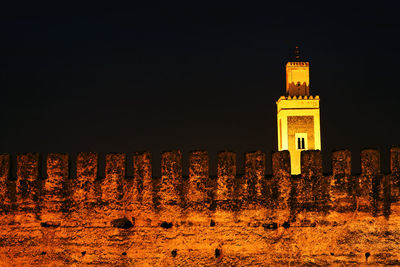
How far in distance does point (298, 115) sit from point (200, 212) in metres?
50.2

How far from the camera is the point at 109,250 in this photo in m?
10.3

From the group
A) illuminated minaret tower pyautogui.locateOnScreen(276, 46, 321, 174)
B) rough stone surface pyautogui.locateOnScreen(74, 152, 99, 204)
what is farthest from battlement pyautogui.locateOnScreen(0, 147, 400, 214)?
illuminated minaret tower pyautogui.locateOnScreen(276, 46, 321, 174)

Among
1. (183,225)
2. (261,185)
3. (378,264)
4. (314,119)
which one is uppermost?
(314,119)

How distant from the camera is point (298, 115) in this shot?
5941 centimetres

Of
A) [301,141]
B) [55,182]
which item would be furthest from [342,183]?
[301,141]

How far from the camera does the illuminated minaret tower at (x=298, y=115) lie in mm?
58219

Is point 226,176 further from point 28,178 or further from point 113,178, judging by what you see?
point 28,178

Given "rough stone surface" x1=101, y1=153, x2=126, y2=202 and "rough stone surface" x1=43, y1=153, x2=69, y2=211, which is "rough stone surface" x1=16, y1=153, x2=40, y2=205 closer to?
"rough stone surface" x1=43, y1=153, x2=69, y2=211

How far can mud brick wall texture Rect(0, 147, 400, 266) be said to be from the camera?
10.1 m

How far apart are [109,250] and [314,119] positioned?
1997 inches

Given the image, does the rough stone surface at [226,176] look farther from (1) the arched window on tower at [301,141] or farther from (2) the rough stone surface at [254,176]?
(1) the arched window on tower at [301,141]

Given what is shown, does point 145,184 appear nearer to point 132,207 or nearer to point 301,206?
point 132,207

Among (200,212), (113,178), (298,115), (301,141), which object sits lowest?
(200,212)

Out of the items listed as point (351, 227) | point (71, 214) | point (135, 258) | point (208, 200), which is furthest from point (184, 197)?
point (351, 227)
